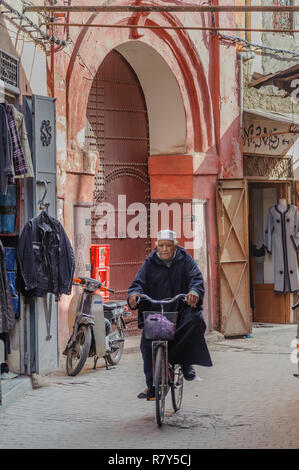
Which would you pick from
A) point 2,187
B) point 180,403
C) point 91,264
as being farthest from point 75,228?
point 180,403

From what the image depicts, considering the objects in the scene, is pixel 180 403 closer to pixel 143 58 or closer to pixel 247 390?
pixel 247 390

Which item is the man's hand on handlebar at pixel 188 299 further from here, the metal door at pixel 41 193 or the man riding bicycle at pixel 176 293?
the metal door at pixel 41 193

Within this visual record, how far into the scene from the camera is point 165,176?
13.4m

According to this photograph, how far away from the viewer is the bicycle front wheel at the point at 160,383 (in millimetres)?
7090

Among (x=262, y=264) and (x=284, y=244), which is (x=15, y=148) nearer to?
(x=284, y=244)

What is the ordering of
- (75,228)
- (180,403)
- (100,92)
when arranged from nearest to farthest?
(180,403)
(75,228)
(100,92)

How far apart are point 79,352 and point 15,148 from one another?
2.50 metres

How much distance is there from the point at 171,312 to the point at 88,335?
8.11 ft

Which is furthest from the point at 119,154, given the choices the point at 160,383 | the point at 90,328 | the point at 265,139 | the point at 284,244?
the point at 160,383

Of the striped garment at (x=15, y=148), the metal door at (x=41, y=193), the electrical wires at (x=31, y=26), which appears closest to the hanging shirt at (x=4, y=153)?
the striped garment at (x=15, y=148)

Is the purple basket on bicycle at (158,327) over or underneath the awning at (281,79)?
underneath

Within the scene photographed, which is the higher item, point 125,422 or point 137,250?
point 137,250

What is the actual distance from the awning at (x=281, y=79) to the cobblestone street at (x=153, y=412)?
4.76 meters

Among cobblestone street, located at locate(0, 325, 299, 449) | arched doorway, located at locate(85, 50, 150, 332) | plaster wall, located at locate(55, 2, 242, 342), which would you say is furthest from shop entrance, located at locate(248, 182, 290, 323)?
cobblestone street, located at locate(0, 325, 299, 449)
